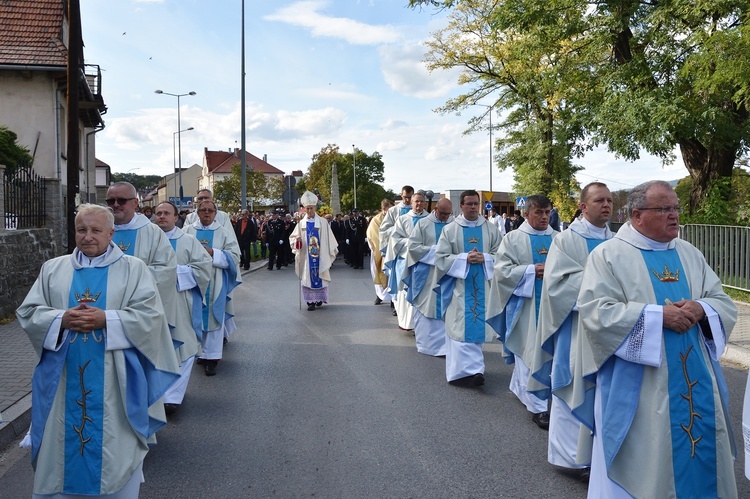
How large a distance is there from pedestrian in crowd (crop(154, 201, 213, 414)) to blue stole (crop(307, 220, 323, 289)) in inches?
251

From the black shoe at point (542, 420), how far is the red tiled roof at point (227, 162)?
98.6 m

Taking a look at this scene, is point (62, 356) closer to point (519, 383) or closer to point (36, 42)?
point (519, 383)

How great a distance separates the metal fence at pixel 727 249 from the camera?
12773 millimetres

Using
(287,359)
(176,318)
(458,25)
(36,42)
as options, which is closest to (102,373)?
(176,318)

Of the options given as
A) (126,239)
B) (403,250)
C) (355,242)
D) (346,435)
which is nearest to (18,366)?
(126,239)

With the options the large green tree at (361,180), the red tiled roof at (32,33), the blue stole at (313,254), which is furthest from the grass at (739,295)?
the large green tree at (361,180)

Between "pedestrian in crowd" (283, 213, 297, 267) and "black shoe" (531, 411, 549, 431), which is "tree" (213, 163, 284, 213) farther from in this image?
"black shoe" (531, 411, 549, 431)

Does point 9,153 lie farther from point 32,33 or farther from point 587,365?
point 587,365

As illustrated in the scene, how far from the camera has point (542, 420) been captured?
5.68m

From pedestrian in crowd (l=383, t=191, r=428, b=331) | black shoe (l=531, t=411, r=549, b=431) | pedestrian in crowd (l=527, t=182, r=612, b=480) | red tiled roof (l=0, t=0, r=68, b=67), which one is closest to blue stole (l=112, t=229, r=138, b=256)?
pedestrian in crowd (l=527, t=182, r=612, b=480)

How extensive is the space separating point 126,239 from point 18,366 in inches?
121

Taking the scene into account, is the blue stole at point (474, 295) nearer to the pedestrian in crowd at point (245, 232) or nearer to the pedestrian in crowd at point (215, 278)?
the pedestrian in crowd at point (215, 278)

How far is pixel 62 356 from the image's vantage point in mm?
3744

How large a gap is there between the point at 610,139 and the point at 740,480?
456 inches
